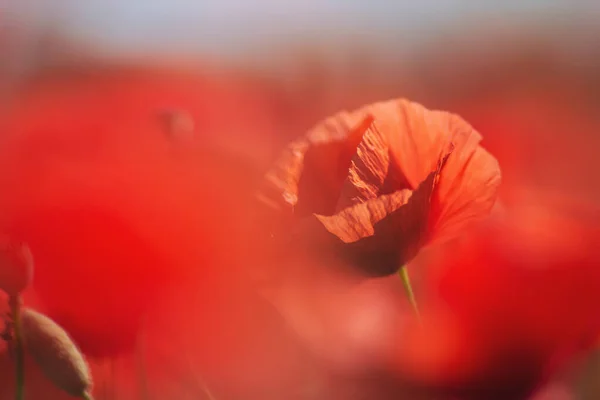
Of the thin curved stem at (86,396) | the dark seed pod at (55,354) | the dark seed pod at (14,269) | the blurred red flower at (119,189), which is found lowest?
the thin curved stem at (86,396)

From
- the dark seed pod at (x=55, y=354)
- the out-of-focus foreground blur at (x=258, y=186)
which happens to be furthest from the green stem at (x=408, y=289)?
the dark seed pod at (x=55, y=354)

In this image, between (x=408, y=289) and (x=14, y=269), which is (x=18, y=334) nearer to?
(x=14, y=269)

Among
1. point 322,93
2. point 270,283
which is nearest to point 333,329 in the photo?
point 270,283

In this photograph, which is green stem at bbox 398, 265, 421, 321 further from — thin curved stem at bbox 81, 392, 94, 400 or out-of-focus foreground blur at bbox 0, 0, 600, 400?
thin curved stem at bbox 81, 392, 94, 400

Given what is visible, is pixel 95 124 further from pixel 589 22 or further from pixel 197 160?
pixel 589 22

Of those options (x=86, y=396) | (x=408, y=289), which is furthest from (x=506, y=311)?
(x=86, y=396)

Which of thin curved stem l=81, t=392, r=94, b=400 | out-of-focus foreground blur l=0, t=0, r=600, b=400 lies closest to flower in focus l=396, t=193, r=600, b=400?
out-of-focus foreground blur l=0, t=0, r=600, b=400

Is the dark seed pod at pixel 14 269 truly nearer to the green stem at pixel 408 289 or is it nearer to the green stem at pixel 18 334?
the green stem at pixel 18 334
